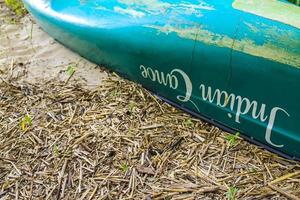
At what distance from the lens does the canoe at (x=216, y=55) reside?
77.8 inches

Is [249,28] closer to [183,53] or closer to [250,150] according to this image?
[183,53]

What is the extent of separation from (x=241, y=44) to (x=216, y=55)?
14 cm

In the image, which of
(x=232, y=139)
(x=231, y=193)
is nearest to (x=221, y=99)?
(x=232, y=139)

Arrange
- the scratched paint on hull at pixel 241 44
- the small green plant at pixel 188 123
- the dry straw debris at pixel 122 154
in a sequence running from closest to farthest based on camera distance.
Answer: the scratched paint on hull at pixel 241 44 < the dry straw debris at pixel 122 154 < the small green plant at pixel 188 123

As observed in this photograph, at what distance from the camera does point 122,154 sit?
224cm

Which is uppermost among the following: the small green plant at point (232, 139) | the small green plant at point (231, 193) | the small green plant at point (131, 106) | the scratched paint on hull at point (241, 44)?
the scratched paint on hull at point (241, 44)

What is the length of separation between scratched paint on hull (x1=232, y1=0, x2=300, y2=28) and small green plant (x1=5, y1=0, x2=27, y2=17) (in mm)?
1883

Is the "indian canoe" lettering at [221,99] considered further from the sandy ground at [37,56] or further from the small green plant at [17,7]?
the small green plant at [17,7]

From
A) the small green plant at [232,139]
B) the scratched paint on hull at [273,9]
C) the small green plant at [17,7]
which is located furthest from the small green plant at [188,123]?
the small green plant at [17,7]

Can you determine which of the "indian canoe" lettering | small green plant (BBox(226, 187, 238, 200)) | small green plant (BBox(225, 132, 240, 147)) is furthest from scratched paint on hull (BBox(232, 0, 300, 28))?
small green plant (BBox(226, 187, 238, 200))

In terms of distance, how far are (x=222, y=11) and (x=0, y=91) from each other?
1368 mm

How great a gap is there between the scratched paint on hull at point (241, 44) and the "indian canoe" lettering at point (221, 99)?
197 millimetres

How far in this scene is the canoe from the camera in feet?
6.48

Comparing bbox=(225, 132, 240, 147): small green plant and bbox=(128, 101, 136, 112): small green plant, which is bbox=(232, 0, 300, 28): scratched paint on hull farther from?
bbox=(128, 101, 136, 112): small green plant
